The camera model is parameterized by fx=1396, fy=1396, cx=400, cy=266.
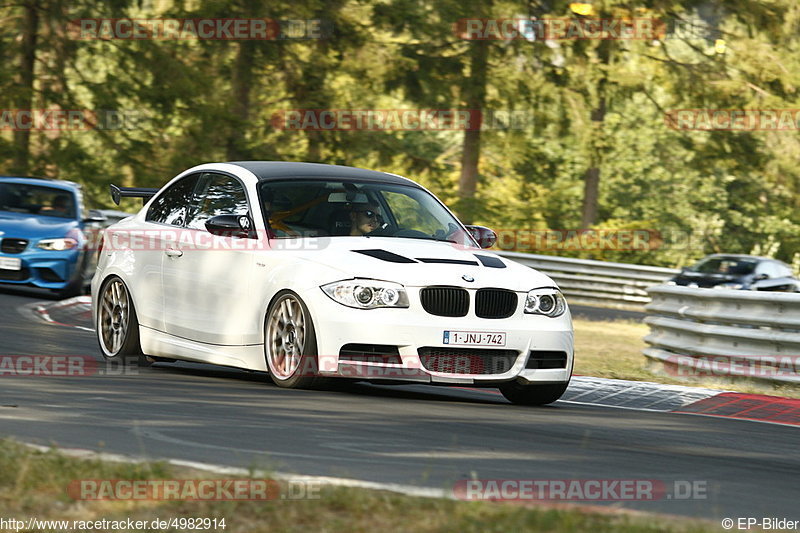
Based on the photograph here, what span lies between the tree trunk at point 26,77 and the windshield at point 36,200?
11815 millimetres

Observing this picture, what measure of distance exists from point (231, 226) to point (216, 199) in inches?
34.2

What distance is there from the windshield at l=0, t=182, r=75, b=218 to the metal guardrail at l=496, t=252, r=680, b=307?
40.8 feet

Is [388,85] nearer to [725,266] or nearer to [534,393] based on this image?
[725,266]

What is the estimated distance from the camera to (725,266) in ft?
95.5

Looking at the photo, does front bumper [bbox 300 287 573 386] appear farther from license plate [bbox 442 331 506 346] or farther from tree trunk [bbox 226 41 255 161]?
tree trunk [bbox 226 41 255 161]

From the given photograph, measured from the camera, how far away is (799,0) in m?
35.6

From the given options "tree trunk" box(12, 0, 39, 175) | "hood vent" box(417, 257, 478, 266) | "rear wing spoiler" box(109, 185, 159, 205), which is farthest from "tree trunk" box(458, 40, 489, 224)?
"hood vent" box(417, 257, 478, 266)

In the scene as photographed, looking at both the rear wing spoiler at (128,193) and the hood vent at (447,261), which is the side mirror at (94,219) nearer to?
the rear wing spoiler at (128,193)

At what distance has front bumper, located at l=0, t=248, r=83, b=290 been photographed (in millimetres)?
17953

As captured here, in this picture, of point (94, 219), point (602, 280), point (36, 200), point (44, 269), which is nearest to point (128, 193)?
point (44, 269)

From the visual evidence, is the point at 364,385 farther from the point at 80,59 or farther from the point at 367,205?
the point at 80,59

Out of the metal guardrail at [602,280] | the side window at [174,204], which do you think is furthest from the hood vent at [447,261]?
the metal guardrail at [602,280]

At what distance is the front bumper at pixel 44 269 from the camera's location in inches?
707

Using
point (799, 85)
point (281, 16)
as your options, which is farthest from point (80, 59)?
point (799, 85)
